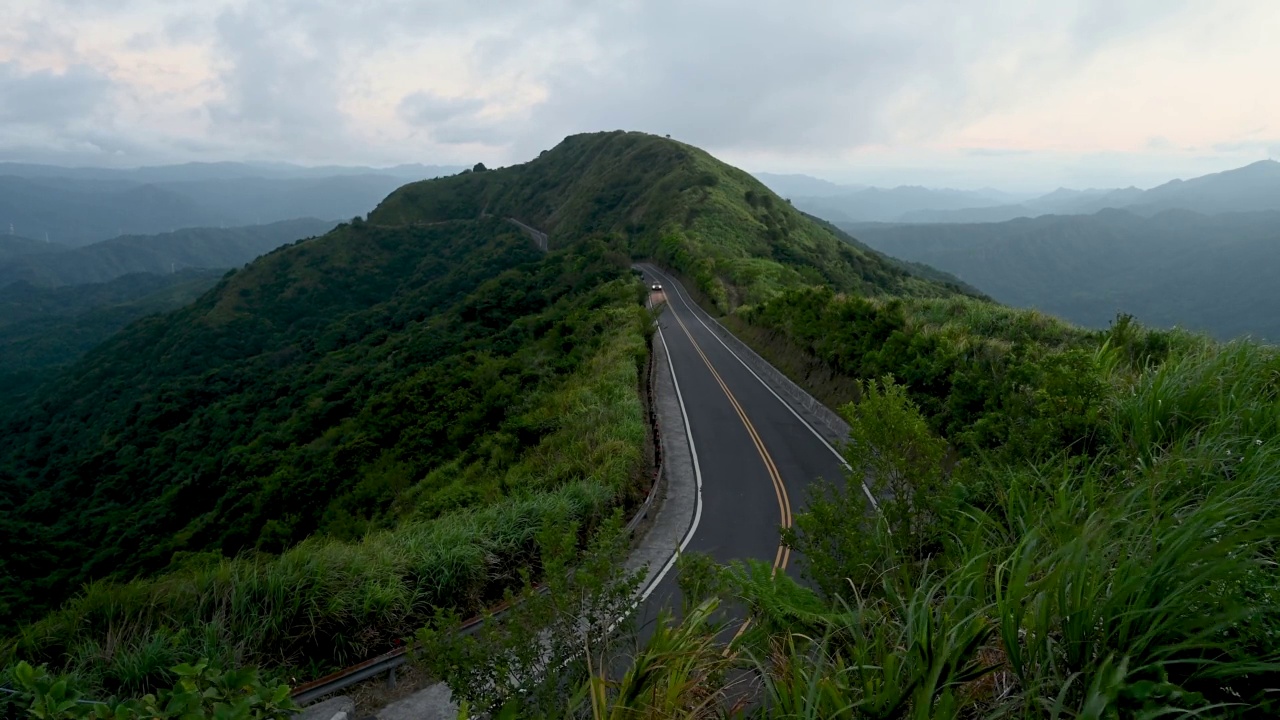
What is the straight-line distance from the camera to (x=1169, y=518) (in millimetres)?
3193

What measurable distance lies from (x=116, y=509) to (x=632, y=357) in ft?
112

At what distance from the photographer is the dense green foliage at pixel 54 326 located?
352ft

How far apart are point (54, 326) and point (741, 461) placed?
613 ft

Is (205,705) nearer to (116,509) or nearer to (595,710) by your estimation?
(595,710)

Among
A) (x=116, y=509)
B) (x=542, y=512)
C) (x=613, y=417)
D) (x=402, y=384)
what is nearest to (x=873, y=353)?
(x=613, y=417)

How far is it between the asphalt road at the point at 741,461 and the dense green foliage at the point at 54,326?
4058 inches

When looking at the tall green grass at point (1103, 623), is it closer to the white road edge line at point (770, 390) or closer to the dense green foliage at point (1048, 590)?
the dense green foliage at point (1048, 590)

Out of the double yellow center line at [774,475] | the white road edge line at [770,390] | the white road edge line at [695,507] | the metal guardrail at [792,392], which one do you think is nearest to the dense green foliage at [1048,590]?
the white road edge line at [770,390]

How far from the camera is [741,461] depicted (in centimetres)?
1880

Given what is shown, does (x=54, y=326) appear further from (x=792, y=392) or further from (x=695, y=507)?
(x=695, y=507)

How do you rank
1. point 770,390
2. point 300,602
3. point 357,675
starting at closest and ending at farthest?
point 357,675 < point 300,602 < point 770,390

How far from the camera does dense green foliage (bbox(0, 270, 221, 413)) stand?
107375mm

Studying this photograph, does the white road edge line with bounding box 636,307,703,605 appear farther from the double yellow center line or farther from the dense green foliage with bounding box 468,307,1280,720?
the double yellow center line

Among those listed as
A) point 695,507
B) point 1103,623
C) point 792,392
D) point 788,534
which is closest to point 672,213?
point 792,392
